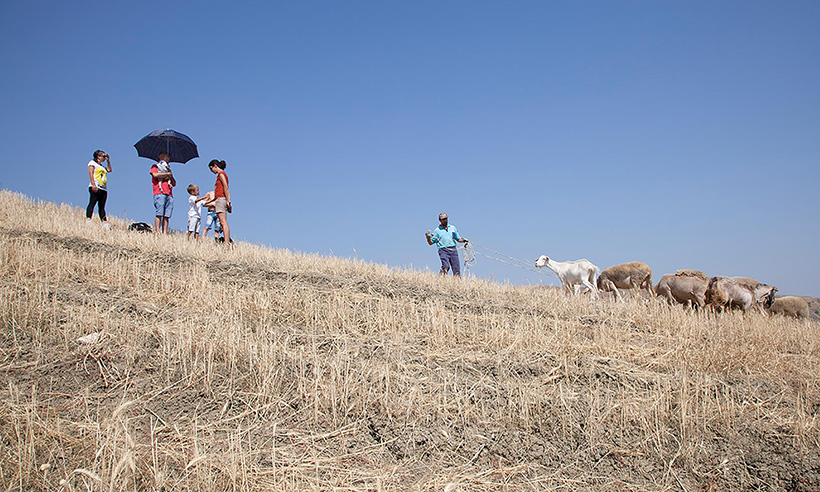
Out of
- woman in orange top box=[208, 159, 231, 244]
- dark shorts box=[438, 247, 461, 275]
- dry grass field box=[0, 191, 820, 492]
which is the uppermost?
woman in orange top box=[208, 159, 231, 244]

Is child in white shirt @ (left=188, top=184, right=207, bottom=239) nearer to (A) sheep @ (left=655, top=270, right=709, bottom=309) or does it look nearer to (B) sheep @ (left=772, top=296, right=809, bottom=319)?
(A) sheep @ (left=655, top=270, right=709, bottom=309)

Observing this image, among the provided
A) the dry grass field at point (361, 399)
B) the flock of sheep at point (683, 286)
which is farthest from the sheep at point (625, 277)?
the dry grass field at point (361, 399)

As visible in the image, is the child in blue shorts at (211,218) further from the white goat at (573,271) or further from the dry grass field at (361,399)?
the white goat at (573,271)

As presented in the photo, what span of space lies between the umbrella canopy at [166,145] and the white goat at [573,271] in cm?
1252

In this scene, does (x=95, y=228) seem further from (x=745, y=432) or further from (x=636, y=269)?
(x=636, y=269)

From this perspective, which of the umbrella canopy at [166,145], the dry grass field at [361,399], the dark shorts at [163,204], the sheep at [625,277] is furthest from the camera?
the umbrella canopy at [166,145]

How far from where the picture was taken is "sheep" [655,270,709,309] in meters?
11.8

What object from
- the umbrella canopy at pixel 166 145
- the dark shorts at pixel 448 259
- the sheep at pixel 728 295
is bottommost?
the sheep at pixel 728 295

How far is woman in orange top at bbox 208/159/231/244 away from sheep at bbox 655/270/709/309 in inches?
445

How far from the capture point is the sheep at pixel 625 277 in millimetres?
15234

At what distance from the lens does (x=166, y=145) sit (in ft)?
52.1

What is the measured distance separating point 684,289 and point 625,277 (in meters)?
3.94

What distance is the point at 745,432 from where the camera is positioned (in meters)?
4.28

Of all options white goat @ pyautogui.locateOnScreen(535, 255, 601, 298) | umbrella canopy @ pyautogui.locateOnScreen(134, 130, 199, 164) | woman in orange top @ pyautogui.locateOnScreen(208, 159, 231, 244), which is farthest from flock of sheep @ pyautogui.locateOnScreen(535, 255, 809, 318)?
umbrella canopy @ pyautogui.locateOnScreen(134, 130, 199, 164)
